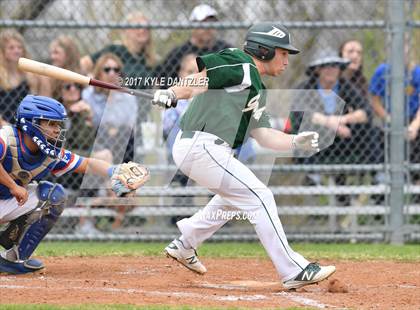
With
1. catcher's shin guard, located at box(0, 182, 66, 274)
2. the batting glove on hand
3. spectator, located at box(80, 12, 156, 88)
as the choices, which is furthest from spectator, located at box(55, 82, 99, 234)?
the batting glove on hand

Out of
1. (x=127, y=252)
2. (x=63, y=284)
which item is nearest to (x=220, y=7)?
(x=127, y=252)

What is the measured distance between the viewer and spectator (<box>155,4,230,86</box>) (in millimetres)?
8992

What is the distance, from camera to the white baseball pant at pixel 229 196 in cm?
586

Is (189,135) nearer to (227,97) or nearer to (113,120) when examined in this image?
(227,97)

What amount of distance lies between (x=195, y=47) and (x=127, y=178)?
3159 mm

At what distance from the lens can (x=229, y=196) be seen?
6094 millimetres

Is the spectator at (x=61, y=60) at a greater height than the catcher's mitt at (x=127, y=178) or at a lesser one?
greater

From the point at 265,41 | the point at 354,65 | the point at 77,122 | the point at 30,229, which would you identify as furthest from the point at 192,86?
the point at 354,65

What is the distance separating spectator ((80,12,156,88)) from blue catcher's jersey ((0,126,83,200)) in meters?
2.74

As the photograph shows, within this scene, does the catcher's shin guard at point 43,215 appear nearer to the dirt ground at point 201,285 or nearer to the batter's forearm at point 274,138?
the dirt ground at point 201,285

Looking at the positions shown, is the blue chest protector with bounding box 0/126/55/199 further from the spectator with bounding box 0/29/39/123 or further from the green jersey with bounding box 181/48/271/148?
the spectator with bounding box 0/29/39/123

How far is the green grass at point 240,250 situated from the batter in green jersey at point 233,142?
4.74ft

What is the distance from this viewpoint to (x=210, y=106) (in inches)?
244

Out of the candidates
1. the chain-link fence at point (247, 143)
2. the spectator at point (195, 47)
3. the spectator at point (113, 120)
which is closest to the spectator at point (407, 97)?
the chain-link fence at point (247, 143)
